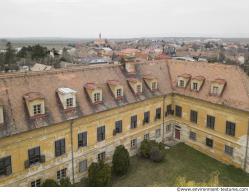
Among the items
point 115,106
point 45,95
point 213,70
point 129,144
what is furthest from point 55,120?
point 213,70

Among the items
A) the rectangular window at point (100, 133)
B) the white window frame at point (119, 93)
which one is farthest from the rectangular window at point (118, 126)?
the white window frame at point (119, 93)

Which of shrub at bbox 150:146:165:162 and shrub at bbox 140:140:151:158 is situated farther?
shrub at bbox 140:140:151:158

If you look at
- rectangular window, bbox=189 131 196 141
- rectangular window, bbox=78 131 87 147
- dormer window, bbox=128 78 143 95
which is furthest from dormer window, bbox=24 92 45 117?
rectangular window, bbox=189 131 196 141

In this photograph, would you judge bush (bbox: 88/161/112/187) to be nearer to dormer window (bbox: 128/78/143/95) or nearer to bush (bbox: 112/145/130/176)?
bush (bbox: 112/145/130/176)

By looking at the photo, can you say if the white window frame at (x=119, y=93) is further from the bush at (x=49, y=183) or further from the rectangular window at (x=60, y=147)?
the bush at (x=49, y=183)

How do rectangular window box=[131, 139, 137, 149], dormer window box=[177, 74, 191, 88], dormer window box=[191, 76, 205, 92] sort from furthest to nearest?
1. dormer window box=[177, 74, 191, 88]
2. dormer window box=[191, 76, 205, 92]
3. rectangular window box=[131, 139, 137, 149]
